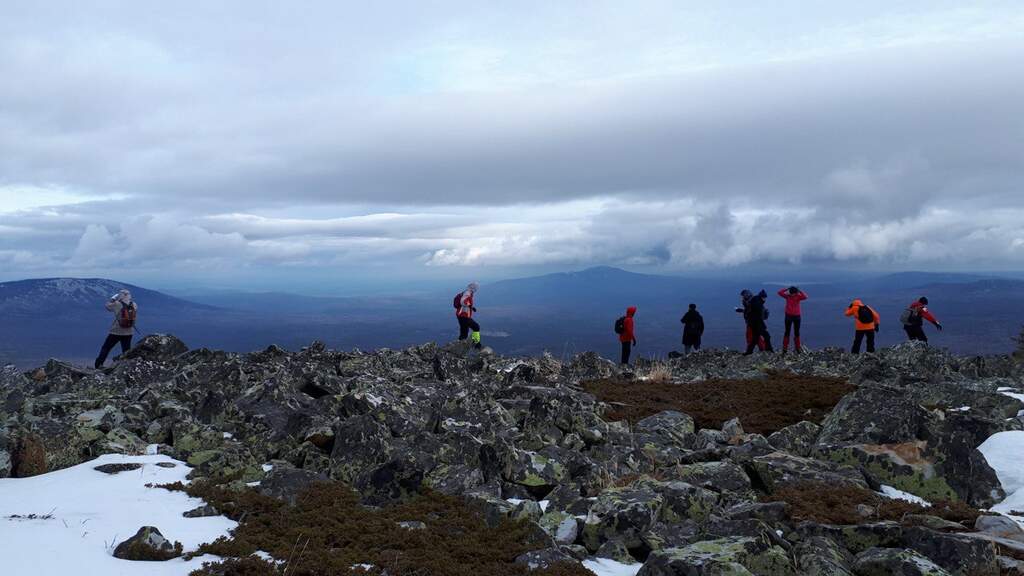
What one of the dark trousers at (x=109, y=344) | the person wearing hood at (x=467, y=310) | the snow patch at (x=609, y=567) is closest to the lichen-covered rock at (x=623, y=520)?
the snow patch at (x=609, y=567)

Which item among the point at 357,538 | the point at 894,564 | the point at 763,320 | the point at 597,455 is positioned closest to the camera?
the point at 894,564

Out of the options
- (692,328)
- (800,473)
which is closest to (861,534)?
(800,473)

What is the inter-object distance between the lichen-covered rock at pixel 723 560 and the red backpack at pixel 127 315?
21.8 m

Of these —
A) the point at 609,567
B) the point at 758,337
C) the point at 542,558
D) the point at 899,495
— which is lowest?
the point at 609,567

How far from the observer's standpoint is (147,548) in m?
7.80

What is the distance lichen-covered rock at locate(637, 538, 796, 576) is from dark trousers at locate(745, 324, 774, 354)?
21258mm

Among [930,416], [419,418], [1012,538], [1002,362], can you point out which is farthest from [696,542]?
[1002,362]

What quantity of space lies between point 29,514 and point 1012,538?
13.2 meters

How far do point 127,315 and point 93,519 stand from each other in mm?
15896

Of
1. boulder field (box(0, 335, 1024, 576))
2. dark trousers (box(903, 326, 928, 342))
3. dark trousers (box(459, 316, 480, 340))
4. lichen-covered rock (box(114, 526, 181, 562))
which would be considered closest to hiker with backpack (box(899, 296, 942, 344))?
dark trousers (box(903, 326, 928, 342))

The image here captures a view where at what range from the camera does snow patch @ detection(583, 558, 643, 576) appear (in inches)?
310

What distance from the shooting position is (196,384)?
1720 cm

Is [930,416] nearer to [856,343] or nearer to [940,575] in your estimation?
[940,575]

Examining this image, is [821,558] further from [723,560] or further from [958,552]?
[958,552]
